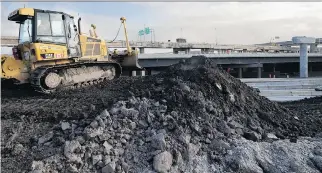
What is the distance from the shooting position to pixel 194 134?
7.09 meters

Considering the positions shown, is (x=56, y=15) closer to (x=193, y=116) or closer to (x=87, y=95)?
(x=87, y=95)

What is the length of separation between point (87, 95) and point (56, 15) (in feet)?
9.94

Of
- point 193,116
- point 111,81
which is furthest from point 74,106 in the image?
point 111,81

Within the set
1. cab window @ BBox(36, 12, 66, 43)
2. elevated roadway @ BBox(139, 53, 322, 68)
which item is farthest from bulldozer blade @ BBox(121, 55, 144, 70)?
elevated roadway @ BBox(139, 53, 322, 68)

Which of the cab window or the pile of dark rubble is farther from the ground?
the cab window

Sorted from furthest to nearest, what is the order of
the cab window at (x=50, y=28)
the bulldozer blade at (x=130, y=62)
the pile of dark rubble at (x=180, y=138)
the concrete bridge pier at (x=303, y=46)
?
the concrete bridge pier at (x=303, y=46)
the bulldozer blade at (x=130, y=62)
the cab window at (x=50, y=28)
the pile of dark rubble at (x=180, y=138)

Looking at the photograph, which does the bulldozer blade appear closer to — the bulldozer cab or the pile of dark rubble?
the bulldozer cab

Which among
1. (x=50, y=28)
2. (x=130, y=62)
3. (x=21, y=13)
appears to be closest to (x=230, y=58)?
(x=130, y=62)

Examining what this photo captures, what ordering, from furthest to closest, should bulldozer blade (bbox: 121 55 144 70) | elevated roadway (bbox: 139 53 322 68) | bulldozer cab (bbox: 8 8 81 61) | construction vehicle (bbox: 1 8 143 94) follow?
elevated roadway (bbox: 139 53 322 68) → bulldozer blade (bbox: 121 55 144 70) → bulldozer cab (bbox: 8 8 81 61) → construction vehicle (bbox: 1 8 143 94)

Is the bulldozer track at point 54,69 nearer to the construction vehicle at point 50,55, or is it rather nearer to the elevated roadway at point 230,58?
the construction vehicle at point 50,55

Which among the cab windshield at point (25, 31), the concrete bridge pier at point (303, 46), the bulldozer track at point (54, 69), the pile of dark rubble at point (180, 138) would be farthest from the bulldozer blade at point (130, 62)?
the concrete bridge pier at point (303, 46)

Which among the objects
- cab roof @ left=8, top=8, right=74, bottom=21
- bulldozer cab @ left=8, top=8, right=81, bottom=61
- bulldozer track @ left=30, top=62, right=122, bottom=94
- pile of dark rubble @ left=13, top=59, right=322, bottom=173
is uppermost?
cab roof @ left=8, top=8, right=74, bottom=21

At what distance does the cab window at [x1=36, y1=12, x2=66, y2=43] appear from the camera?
10312 mm

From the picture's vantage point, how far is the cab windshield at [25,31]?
10329 mm
